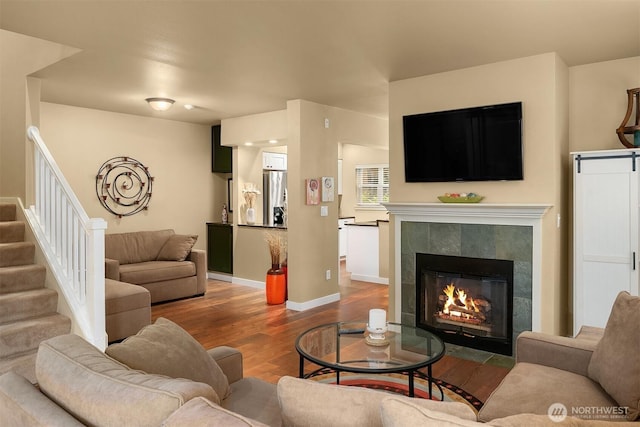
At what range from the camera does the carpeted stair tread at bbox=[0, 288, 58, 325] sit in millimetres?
3418

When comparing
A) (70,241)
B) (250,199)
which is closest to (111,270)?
(70,241)

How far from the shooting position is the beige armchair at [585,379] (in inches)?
71.1

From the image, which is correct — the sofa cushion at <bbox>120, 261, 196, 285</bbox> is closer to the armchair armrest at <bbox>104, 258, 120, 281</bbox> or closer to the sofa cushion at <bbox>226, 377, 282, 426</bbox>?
the armchair armrest at <bbox>104, 258, 120, 281</bbox>

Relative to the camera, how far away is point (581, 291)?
359cm

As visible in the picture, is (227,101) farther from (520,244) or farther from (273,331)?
(520,244)

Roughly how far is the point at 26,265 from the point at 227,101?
9.23ft

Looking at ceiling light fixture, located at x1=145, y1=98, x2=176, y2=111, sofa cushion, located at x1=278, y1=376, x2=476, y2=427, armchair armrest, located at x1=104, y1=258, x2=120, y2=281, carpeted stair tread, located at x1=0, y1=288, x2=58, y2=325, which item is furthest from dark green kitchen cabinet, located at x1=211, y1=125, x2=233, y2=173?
sofa cushion, located at x1=278, y1=376, x2=476, y2=427

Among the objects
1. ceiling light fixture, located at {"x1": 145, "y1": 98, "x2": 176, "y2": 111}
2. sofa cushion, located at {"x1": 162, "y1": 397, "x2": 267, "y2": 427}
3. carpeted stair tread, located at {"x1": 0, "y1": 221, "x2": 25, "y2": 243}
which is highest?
ceiling light fixture, located at {"x1": 145, "y1": 98, "x2": 176, "y2": 111}

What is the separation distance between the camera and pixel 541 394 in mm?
1981

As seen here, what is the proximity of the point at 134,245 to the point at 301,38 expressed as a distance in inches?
160

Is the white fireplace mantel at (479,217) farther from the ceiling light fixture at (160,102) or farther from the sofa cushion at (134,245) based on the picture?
the sofa cushion at (134,245)

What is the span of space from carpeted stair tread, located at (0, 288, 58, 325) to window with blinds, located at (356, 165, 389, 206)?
6.67 meters

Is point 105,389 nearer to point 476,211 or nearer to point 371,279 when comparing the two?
point 476,211

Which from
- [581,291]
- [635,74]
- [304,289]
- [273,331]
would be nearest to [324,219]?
[304,289]
